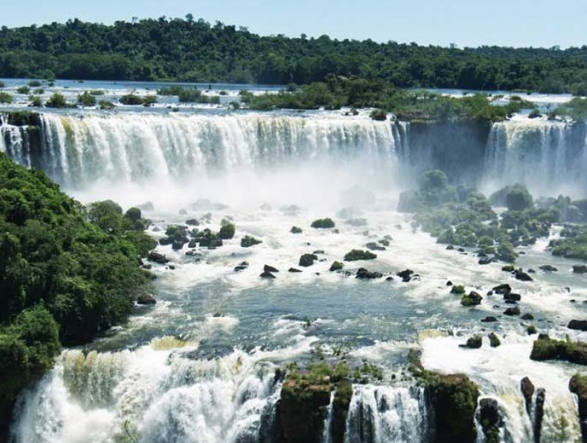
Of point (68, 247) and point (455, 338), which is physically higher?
point (68, 247)

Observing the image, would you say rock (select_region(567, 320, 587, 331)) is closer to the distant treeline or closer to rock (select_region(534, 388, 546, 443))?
rock (select_region(534, 388, 546, 443))

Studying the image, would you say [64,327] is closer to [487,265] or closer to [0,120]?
[487,265]

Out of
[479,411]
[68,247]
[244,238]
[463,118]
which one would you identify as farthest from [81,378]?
[463,118]

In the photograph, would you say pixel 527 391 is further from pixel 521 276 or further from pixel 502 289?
pixel 521 276

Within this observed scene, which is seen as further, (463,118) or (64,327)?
(463,118)

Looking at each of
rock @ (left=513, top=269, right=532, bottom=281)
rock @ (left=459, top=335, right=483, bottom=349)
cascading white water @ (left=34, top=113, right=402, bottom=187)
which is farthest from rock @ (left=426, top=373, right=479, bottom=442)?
cascading white water @ (left=34, top=113, right=402, bottom=187)
